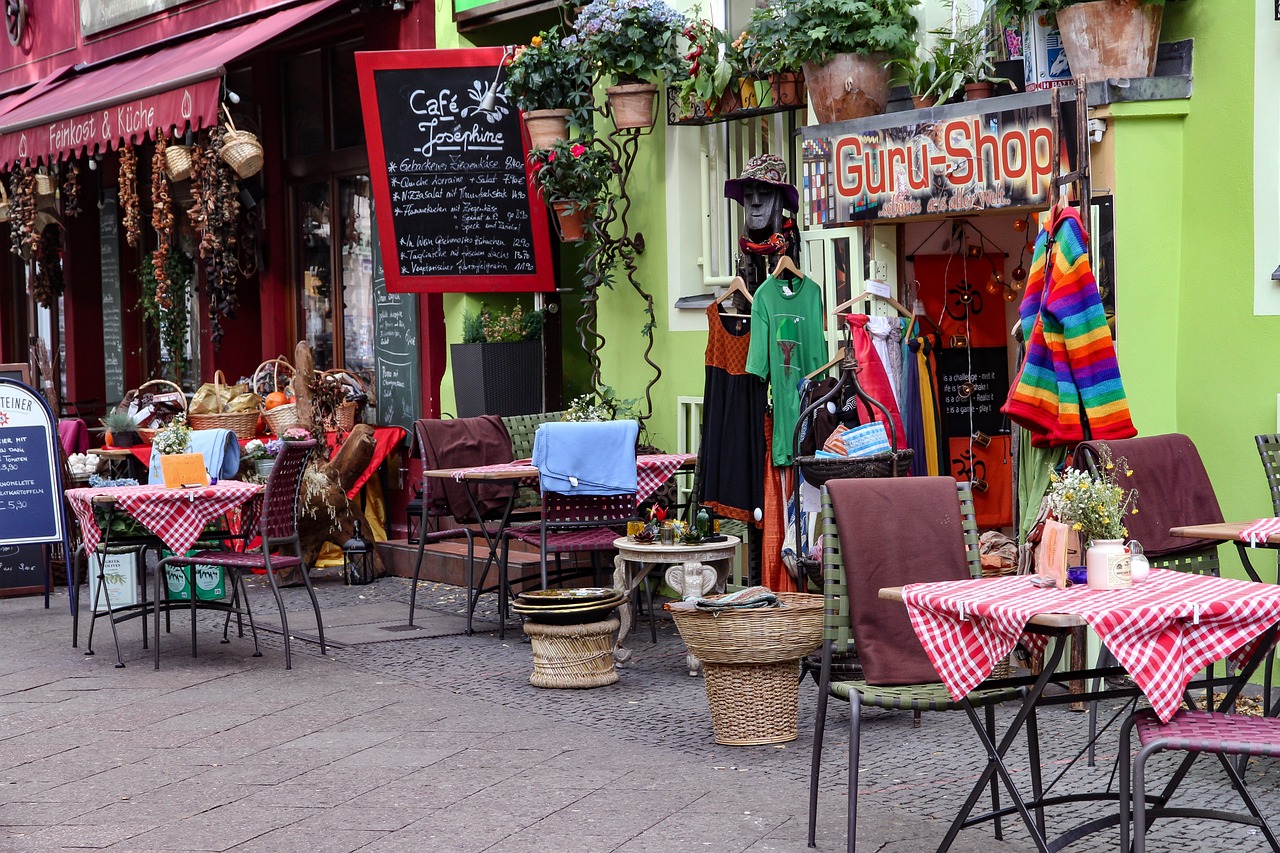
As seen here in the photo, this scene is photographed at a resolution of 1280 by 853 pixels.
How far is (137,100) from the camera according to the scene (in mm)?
11883

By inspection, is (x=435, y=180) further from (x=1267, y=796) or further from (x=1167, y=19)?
(x=1267, y=796)

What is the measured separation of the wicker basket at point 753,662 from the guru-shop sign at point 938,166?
219 cm

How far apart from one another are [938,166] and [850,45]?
2.68ft

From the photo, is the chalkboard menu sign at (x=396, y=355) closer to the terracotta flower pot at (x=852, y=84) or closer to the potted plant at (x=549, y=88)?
the potted plant at (x=549, y=88)

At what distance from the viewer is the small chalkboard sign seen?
10.3 m

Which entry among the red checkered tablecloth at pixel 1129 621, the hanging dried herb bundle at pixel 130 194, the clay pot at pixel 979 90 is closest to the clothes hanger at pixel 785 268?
the clay pot at pixel 979 90

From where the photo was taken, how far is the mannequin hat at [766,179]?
27.9 feet

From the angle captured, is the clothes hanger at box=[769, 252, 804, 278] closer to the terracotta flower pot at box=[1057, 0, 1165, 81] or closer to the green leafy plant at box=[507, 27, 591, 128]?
the terracotta flower pot at box=[1057, 0, 1165, 81]

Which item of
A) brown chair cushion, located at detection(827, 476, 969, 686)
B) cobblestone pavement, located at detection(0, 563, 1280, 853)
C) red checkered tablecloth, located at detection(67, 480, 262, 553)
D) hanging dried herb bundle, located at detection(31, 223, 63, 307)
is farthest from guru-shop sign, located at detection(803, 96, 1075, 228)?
hanging dried herb bundle, located at detection(31, 223, 63, 307)

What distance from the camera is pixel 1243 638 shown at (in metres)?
4.09

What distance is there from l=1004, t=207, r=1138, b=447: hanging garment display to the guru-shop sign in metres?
0.43

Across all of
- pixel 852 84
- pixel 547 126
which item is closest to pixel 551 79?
pixel 547 126

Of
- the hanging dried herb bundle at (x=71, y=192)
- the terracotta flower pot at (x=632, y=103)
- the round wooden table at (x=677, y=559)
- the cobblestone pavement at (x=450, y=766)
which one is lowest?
the cobblestone pavement at (x=450, y=766)

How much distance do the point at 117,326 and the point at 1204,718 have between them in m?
14.8
